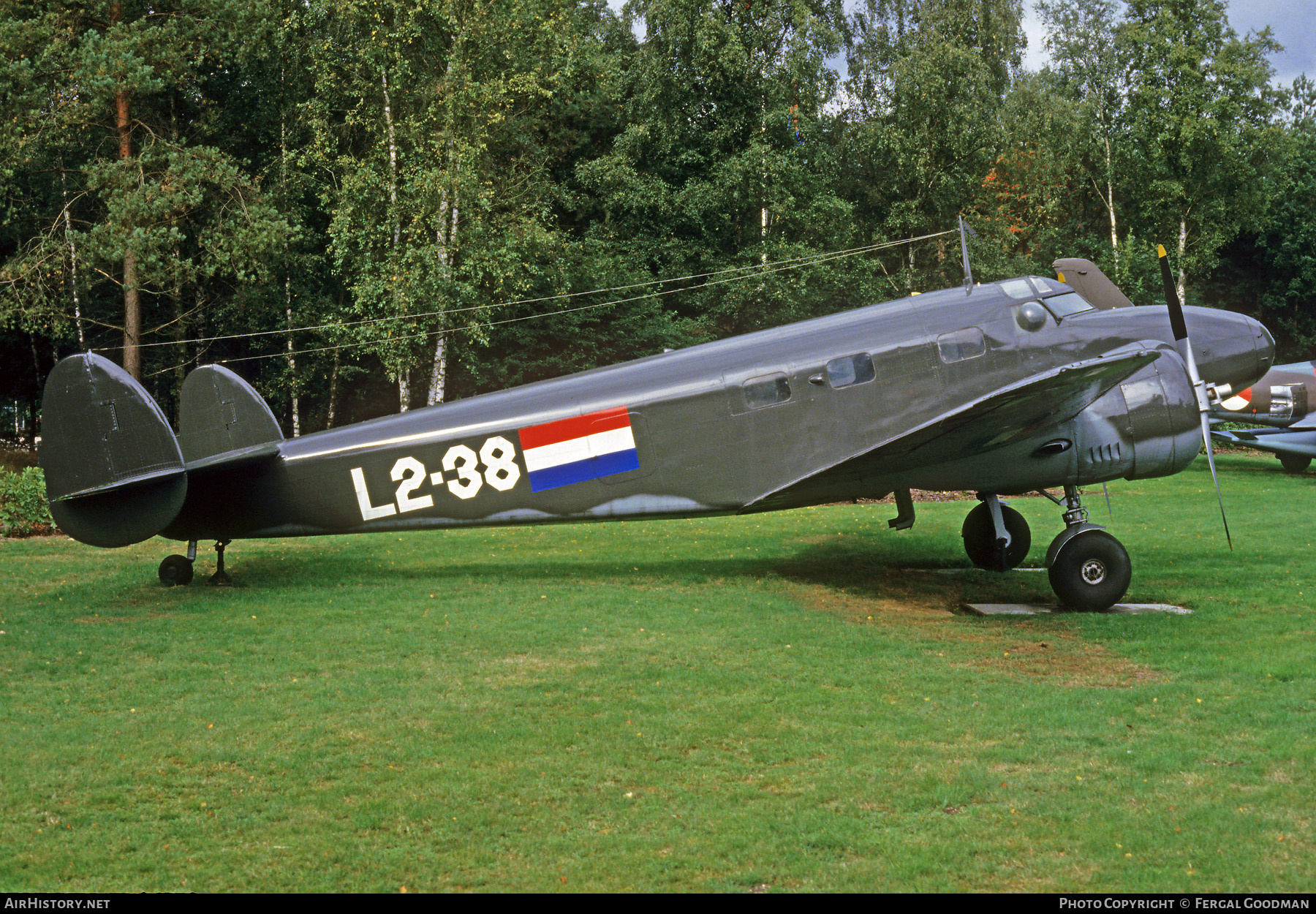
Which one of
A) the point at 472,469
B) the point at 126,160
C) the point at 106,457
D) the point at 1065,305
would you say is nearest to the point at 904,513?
the point at 1065,305

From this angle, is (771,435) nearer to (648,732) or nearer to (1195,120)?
(648,732)

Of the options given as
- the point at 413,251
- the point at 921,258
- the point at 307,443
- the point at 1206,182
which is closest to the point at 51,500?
the point at 307,443

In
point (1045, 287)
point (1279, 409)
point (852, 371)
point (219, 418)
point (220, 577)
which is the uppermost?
point (1045, 287)

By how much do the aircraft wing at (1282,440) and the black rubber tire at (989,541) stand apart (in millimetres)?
13819

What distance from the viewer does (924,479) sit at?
38.3 ft

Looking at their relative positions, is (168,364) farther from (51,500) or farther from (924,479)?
(924,479)

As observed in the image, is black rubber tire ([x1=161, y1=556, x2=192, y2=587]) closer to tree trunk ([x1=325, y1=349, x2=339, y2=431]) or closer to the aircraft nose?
the aircraft nose

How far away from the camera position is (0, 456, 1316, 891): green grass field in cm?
507

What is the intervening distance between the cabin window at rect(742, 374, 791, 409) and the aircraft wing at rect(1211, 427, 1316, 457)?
17755mm

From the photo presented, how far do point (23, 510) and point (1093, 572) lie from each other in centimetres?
1680

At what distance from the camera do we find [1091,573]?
10695 millimetres

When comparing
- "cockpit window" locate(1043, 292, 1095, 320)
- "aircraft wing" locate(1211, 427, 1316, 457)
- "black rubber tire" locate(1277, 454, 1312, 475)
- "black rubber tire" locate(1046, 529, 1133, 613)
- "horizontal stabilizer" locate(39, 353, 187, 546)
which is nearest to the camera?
"horizontal stabilizer" locate(39, 353, 187, 546)

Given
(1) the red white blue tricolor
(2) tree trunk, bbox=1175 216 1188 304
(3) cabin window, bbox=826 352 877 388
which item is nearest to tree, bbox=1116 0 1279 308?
(2) tree trunk, bbox=1175 216 1188 304

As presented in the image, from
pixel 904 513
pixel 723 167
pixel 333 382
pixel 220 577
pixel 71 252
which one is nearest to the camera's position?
pixel 220 577
